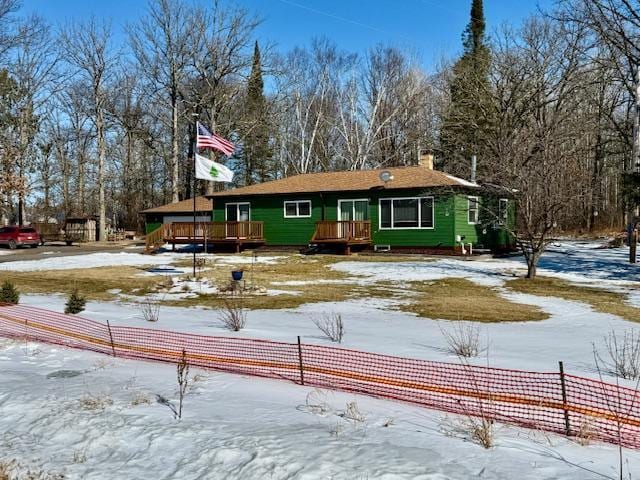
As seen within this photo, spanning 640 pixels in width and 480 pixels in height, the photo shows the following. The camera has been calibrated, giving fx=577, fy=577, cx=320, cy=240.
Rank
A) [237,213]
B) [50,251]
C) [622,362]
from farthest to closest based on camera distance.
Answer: [50,251] → [237,213] → [622,362]

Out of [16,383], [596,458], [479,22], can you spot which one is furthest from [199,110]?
[596,458]

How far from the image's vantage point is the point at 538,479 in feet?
12.1

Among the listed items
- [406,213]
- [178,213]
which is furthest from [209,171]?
[178,213]

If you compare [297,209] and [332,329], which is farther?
[297,209]

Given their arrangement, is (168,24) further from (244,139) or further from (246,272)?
(246,272)

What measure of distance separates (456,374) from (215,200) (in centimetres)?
2394

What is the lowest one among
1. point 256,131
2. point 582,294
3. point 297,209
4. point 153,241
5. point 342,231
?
point 582,294

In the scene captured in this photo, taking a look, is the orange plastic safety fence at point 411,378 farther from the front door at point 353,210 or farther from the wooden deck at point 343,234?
the front door at point 353,210

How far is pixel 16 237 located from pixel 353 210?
20868 millimetres

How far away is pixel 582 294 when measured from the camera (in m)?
14.0

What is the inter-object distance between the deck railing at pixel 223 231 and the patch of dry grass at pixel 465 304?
12.2 meters

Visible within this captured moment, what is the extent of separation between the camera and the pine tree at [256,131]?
43500 millimetres

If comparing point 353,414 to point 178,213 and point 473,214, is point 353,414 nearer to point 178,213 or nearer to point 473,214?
point 473,214

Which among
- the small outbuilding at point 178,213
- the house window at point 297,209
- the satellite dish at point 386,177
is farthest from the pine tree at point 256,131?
the satellite dish at point 386,177
